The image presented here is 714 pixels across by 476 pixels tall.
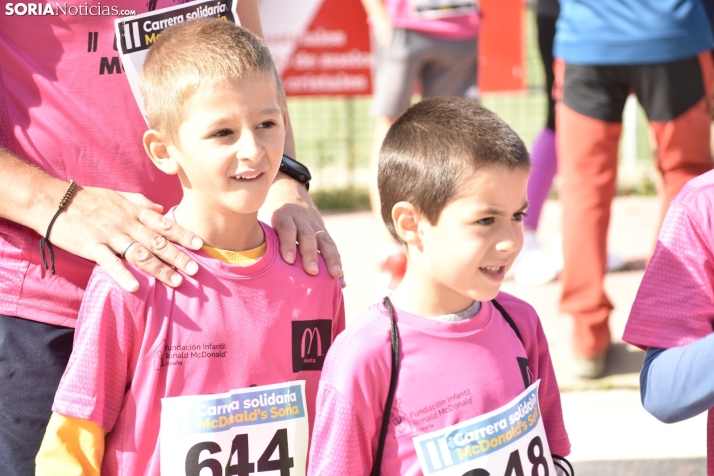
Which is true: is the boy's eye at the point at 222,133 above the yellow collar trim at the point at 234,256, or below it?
above

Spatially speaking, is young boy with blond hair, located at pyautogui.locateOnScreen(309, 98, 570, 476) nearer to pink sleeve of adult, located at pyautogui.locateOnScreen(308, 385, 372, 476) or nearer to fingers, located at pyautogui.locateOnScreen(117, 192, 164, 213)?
pink sleeve of adult, located at pyautogui.locateOnScreen(308, 385, 372, 476)

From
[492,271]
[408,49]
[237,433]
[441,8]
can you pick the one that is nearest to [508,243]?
[492,271]

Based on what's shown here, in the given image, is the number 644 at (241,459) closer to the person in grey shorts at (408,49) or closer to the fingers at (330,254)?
the fingers at (330,254)

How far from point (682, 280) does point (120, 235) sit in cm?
117

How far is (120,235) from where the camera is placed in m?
2.10

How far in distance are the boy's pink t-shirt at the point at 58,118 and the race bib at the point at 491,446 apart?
83cm

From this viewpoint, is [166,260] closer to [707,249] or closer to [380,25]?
[707,249]

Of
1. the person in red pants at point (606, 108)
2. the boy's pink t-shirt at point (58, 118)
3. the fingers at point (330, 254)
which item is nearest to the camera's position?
the boy's pink t-shirt at point (58, 118)

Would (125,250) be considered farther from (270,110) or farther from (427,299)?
(427,299)

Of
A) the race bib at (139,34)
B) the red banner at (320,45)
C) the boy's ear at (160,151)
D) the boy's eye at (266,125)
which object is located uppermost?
the race bib at (139,34)

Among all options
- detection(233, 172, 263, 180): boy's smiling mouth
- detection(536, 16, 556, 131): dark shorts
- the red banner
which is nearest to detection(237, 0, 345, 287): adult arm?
detection(233, 172, 263, 180): boy's smiling mouth

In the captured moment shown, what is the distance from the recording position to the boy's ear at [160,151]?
7.11ft

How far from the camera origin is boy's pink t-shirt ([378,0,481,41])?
576cm

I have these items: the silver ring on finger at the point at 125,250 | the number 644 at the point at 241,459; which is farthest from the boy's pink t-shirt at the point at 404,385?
the silver ring on finger at the point at 125,250
